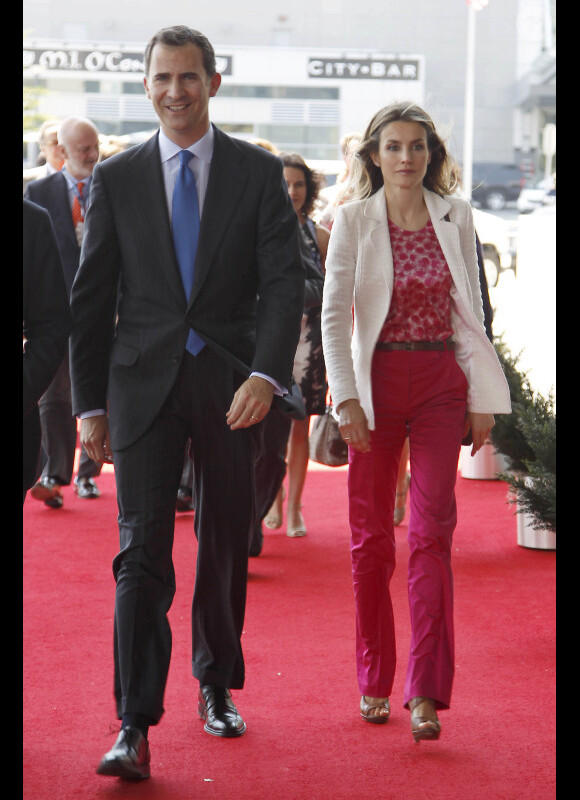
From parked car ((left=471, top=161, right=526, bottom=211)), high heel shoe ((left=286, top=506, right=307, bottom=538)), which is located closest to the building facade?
parked car ((left=471, top=161, right=526, bottom=211))

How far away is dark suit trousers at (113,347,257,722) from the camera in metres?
3.07

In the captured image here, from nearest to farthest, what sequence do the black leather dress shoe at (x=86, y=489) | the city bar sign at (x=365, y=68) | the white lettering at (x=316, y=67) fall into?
the black leather dress shoe at (x=86, y=489) → the city bar sign at (x=365, y=68) → the white lettering at (x=316, y=67)

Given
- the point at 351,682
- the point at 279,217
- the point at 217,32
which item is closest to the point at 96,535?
the point at 351,682

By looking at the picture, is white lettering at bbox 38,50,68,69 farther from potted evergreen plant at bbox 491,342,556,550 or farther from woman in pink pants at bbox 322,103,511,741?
woman in pink pants at bbox 322,103,511,741

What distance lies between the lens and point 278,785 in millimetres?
3080

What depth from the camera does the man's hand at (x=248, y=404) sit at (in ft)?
10.1

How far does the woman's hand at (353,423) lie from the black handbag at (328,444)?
5.25ft

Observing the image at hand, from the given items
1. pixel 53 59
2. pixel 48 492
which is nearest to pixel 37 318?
pixel 48 492

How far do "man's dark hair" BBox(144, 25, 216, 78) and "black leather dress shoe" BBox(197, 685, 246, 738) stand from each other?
1.70 m

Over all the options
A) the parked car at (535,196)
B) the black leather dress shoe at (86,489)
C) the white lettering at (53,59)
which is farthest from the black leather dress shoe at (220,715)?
the white lettering at (53,59)

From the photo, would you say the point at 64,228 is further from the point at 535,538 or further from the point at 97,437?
the point at 97,437

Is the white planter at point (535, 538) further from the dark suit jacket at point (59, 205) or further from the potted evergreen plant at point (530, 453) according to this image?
the dark suit jacket at point (59, 205)
